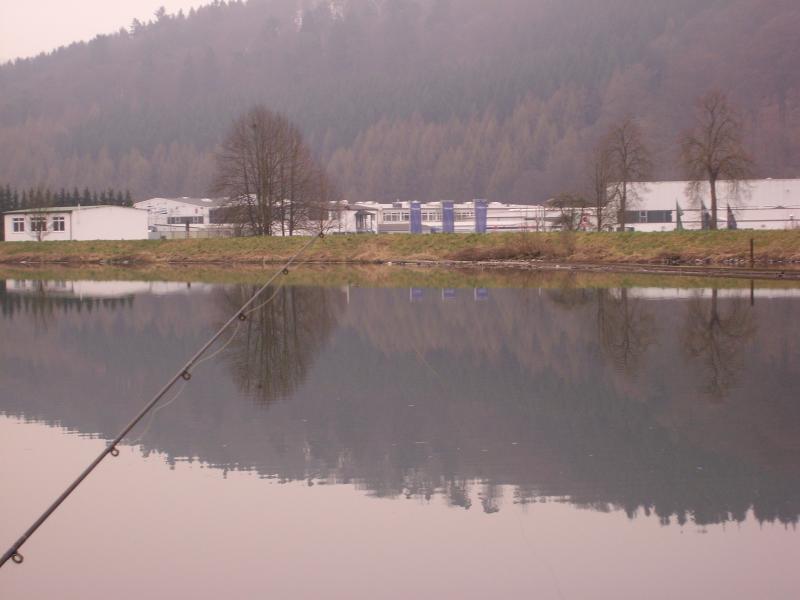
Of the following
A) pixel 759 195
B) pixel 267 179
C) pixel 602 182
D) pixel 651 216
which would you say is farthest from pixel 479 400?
pixel 759 195

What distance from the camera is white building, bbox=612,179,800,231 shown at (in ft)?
241

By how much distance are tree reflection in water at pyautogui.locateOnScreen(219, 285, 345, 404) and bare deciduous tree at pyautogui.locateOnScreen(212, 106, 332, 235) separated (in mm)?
35628

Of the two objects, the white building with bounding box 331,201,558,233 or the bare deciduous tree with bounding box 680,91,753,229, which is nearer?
the bare deciduous tree with bounding box 680,91,753,229

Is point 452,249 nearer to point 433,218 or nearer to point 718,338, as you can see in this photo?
point 718,338

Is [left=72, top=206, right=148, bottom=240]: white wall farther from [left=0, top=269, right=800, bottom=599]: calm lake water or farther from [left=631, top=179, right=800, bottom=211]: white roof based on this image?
[left=0, top=269, right=800, bottom=599]: calm lake water

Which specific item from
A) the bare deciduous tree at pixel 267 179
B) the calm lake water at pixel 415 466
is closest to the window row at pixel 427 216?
the bare deciduous tree at pixel 267 179

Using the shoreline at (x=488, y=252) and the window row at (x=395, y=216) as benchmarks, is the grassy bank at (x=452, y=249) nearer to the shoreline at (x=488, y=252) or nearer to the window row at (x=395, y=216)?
the shoreline at (x=488, y=252)

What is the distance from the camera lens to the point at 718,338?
20234 mm

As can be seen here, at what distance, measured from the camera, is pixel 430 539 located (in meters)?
8.35

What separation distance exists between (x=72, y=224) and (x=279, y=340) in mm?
62444

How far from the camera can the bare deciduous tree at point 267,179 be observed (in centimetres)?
6881

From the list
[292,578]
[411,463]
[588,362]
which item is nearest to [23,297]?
[588,362]

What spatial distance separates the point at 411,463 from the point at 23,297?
2828 centimetres

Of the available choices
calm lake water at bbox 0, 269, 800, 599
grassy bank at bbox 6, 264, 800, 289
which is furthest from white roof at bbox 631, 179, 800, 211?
calm lake water at bbox 0, 269, 800, 599
